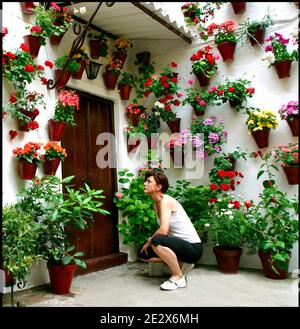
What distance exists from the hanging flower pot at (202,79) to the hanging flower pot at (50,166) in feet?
7.24

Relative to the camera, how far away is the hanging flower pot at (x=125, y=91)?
16.0 ft

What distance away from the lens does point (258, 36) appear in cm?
441

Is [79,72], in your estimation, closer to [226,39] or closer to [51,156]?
[51,156]

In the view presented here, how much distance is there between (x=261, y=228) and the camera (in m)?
3.87

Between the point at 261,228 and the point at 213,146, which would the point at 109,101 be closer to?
the point at 213,146

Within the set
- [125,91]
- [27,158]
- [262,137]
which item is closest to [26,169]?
[27,158]

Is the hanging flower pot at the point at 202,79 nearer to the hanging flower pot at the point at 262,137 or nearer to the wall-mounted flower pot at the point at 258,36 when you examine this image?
the wall-mounted flower pot at the point at 258,36

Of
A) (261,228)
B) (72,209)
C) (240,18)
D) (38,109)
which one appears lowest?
(261,228)

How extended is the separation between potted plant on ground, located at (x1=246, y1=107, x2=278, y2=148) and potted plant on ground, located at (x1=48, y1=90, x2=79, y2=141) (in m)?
2.06

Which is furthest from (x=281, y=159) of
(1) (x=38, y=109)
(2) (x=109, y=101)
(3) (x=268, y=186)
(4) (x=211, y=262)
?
(1) (x=38, y=109)

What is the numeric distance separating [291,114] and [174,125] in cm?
154

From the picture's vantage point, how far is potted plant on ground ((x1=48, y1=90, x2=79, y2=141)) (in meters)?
3.80

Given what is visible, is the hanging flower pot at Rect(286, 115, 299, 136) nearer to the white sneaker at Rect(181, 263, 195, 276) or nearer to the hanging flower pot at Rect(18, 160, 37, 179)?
the white sneaker at Rect(181, 263, 195, 276)

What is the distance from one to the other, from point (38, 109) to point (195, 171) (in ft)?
7.09
